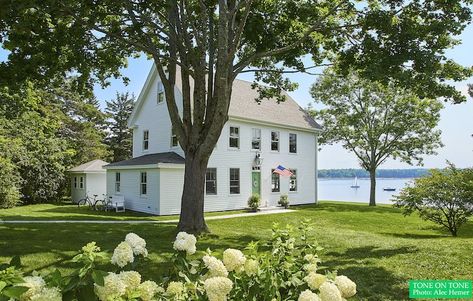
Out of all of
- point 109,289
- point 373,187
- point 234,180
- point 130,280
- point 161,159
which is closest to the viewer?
point 109,289

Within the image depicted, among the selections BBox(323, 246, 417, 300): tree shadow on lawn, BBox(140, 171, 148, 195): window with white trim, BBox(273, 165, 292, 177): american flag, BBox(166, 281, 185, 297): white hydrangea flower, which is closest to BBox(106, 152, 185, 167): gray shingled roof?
BBox(140, 171, 148, 195): window with white trim

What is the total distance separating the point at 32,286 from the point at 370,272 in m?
7.35

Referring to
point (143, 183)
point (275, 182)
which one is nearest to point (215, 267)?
point (143, 183)

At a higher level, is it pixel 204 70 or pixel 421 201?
pixel 204 70

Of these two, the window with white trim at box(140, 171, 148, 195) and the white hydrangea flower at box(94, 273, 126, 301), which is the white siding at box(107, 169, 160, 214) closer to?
the window with white trim at box(140, 171, 148, 195)

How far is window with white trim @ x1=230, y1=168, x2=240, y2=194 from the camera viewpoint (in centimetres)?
2431

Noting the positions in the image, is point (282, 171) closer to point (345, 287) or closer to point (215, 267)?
point (345, 287)

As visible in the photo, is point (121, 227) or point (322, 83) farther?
point (322, 83)

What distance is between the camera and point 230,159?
Result: 24.2 metres

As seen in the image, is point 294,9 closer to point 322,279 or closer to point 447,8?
point 447,8

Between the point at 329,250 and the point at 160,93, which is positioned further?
the point at 160,93

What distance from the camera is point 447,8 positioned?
10594mm

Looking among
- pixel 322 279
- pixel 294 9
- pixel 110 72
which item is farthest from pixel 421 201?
pixel 322 279

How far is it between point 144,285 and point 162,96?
23.7 metres
